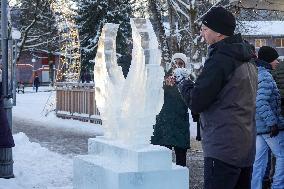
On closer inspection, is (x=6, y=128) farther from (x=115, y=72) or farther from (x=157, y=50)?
(x=157, y=50)

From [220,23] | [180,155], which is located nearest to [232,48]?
[220,23]

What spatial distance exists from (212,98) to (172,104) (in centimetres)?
398

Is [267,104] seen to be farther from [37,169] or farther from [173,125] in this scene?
[37,169]

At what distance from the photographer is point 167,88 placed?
25.6ft

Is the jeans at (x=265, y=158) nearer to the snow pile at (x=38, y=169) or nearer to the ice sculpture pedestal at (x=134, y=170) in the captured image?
the ice sculpture pedestal at (x=134, y=170)

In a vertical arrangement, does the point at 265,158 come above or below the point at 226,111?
below

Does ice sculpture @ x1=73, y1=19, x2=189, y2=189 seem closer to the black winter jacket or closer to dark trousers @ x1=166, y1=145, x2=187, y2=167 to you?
the black winter jacket

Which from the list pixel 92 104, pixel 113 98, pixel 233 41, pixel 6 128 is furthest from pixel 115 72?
pixel 92 104

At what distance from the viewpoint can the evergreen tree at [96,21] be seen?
120 ft

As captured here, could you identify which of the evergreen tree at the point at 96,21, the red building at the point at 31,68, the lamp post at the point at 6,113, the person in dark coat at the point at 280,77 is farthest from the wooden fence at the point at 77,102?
the red building at the point at 31,68

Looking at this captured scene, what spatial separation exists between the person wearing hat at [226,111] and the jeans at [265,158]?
9.21 feet

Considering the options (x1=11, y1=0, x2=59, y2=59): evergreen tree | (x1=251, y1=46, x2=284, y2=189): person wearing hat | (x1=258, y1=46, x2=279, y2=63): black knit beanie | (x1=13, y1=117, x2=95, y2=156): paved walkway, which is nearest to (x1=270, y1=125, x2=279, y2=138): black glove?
(x1=251, y1=46, x2=284, y2=189): person wearing hat

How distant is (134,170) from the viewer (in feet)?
14.9

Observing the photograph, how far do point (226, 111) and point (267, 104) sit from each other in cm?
280
